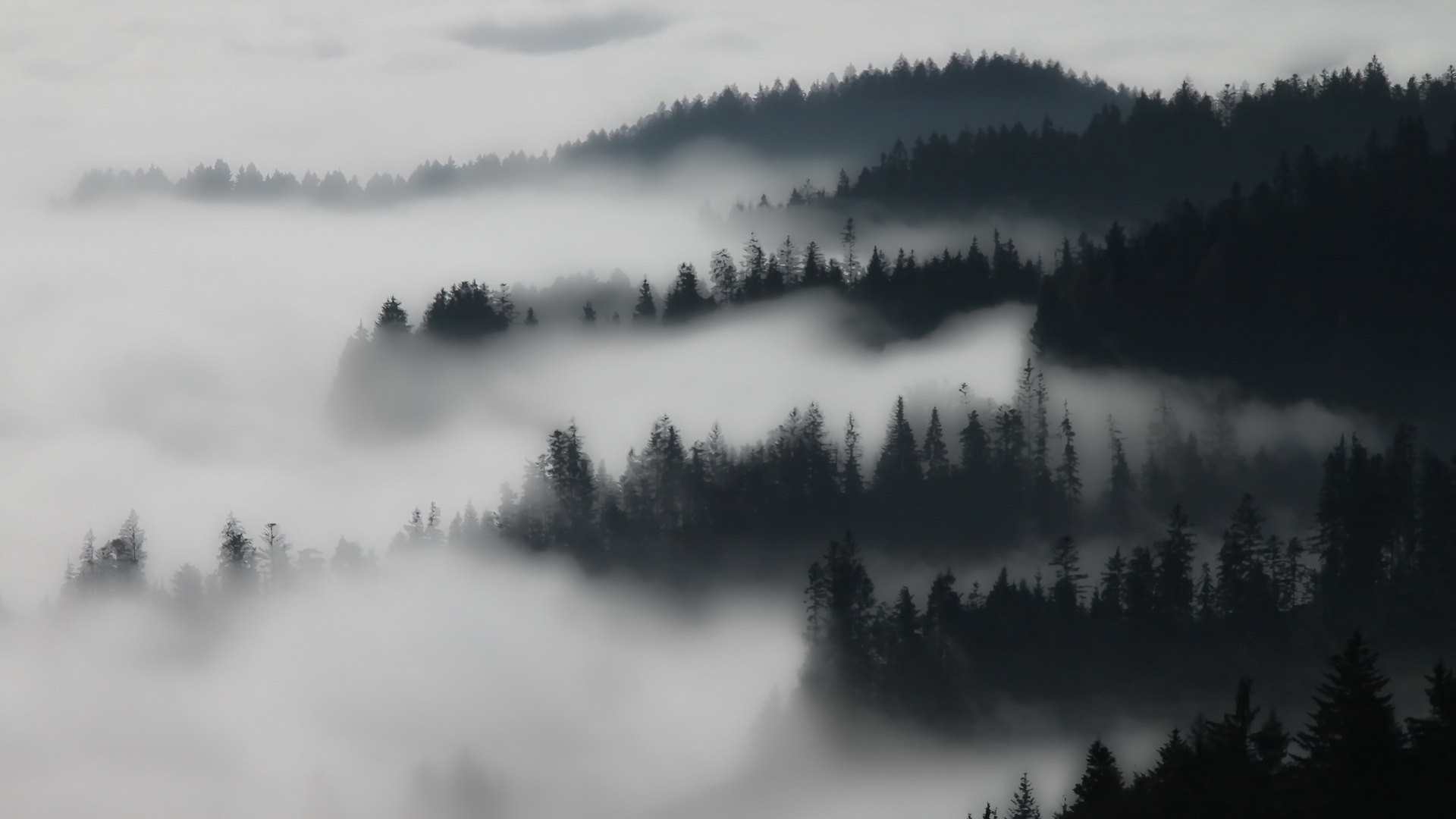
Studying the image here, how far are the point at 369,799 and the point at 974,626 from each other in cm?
7172

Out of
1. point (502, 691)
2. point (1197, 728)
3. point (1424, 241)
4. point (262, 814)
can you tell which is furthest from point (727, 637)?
point (1197, 728)

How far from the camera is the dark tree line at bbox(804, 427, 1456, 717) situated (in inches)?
5330

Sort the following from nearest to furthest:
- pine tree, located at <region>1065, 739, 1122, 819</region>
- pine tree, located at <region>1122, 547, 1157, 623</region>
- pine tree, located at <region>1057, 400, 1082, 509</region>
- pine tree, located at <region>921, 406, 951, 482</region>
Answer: pine tree, located at <region>1065, 739, 1122, 819</region> → pine tree, located at <region>1122, 547, 1157, 623</region> → pine tree, located at <region>1057, 400, 1082, 509</region> → pine tree, located at <region>921, 406, 951, 482</region>

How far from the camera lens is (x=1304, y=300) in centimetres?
19012

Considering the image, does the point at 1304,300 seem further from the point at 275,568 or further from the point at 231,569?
the point at 231,569

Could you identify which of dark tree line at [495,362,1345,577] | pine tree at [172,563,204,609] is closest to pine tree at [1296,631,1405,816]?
dark tree line at [495,362,1345,577]

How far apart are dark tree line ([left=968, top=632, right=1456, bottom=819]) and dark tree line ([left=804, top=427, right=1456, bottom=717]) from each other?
7857cm

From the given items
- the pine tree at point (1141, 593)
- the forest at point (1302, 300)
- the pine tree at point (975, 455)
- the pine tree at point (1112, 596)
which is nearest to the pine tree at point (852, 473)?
the pine tree at point (975, 455)

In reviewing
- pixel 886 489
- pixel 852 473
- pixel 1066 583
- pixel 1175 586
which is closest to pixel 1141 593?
pixel 1175 586

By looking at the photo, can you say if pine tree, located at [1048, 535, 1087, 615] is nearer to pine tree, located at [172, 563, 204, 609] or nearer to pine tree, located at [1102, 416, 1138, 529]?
pine tree, located at [1102, 416, 1138, 529]

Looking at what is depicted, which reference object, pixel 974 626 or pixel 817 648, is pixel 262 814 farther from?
pixel 974 626

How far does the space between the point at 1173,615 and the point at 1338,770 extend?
92205 mm

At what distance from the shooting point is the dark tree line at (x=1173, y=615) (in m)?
135

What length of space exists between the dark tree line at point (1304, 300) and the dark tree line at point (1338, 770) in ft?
434
